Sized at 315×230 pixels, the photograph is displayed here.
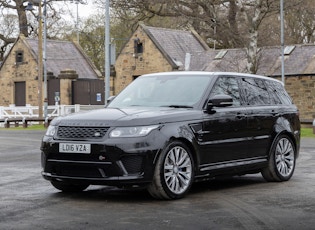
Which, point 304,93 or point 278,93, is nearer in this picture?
point 278,93

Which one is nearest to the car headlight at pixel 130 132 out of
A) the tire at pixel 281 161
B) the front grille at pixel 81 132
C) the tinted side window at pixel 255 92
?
the front grille at pixel 81 132

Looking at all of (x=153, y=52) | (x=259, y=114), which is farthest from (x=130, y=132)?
(x=153, y=52)

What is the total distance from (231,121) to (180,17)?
40.3 meters

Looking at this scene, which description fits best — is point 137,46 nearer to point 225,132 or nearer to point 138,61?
point 138,61

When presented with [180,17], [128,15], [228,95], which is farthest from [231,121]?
[128,15]

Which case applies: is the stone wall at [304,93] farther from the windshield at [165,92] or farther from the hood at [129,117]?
the hood at [129,117]

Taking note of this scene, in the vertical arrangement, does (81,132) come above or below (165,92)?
below

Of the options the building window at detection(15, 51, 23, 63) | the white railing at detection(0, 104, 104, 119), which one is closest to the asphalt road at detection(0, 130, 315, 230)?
the white railing at detection(0, 104, 104, 119)

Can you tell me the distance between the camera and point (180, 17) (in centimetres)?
5012

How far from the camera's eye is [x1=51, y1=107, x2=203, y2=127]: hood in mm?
9078

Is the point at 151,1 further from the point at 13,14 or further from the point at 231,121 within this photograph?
the point at 231,121

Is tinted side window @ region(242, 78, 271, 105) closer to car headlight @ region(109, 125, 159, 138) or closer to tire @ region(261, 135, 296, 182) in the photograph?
tire @ region(261, 135, 296, 182)

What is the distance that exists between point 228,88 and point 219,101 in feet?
2.96

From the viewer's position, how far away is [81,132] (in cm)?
912
